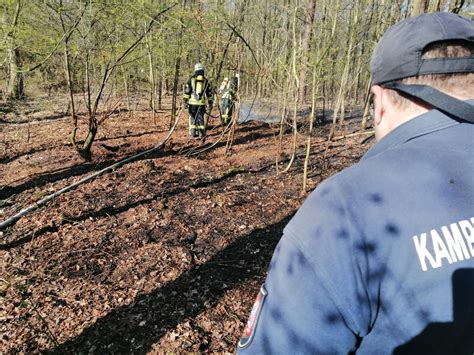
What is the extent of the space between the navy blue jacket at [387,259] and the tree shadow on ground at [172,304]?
2.61m

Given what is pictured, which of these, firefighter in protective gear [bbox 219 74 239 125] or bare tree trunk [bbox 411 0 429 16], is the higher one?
bare tree trunk [bbox 411 0 429 16]

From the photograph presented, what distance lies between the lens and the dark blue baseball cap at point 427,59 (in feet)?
2.85

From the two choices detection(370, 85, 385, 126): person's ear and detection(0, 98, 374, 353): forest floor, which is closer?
detection(370, 85, 385, 126): person's ear

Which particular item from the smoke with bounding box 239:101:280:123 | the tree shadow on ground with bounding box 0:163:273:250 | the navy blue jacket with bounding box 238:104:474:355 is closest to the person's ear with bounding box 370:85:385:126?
the navy blue jacket with bounding box 238:104:474:355

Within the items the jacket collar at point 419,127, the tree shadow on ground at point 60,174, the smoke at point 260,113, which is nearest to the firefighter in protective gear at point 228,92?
the smoke at point 260,113

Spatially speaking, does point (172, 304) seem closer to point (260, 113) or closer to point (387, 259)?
point (387, 259)

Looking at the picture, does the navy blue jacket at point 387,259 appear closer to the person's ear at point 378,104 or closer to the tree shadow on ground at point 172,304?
the person's ear at point 378,104

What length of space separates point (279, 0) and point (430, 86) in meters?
25.3

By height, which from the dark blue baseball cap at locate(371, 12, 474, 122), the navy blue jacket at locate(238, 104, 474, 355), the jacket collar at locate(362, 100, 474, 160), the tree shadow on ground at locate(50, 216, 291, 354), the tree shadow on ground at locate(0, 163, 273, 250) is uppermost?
the dark blue baseball cap at locate(371, 12, 474, 122)

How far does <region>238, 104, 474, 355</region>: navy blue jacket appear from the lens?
0.79m

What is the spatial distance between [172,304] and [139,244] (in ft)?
4.43

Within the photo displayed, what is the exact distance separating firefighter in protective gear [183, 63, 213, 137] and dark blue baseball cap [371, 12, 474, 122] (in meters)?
8.86

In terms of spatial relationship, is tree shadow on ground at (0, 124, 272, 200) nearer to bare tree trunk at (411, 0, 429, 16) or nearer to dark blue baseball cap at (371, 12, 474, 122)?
bare tree trunk at (411, 0, 429, 16)

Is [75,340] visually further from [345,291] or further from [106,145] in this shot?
[106,145]
